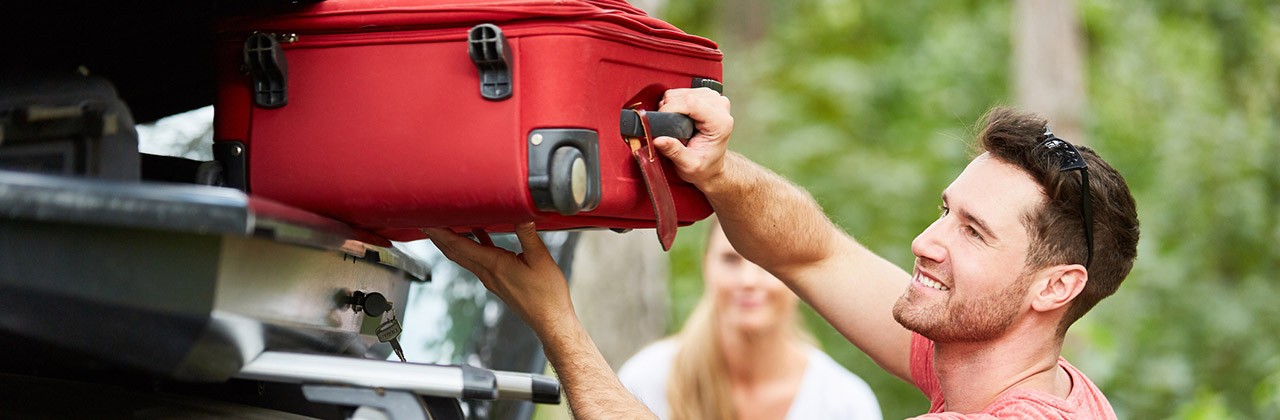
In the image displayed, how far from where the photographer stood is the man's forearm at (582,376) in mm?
2117

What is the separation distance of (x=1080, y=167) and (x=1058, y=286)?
0.23 meters

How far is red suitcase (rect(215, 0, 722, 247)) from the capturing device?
1.67m

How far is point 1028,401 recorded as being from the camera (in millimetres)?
2305

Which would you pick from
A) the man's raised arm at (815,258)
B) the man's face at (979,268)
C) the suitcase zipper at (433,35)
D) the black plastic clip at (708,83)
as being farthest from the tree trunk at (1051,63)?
the suitcase zipper at (433,35)

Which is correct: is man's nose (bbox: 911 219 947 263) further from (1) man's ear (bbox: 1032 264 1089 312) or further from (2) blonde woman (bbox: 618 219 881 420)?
(2) blonde woman (bbox: 618 219 881 420)

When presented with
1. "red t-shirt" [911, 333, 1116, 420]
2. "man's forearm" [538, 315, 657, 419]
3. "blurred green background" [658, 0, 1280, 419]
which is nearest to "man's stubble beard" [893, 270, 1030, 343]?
"red t-shirt" [911, 333, 1116, 420]

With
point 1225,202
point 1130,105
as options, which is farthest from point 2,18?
point 1130,105

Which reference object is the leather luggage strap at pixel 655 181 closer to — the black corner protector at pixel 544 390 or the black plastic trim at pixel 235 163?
the black corner protector at pixel 544 390

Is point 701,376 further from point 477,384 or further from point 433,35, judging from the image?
point 477,384

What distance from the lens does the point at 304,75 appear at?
5.78 ft

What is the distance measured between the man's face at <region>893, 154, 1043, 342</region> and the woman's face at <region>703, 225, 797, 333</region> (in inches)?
70.1

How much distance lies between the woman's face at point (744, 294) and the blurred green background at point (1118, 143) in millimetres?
2327

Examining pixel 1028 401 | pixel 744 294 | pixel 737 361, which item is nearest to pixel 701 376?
pixel 737 361

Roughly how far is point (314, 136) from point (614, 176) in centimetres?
42
